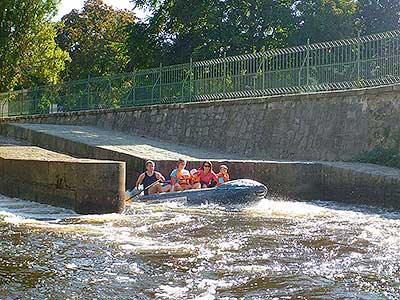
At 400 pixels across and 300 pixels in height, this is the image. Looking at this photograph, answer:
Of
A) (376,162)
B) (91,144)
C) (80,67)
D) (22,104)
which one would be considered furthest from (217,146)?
(80,67)

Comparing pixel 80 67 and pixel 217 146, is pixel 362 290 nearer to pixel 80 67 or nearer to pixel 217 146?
pixel 217 146

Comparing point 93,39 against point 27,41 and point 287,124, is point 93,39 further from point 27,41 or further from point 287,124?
point 287,124

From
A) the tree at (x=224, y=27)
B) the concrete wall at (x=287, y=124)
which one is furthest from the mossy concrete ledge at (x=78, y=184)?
the tree at (x=224, y=27)

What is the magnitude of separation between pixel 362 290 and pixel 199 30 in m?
27.5

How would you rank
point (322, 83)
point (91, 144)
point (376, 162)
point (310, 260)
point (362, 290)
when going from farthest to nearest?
point (91, 144) < point (322, 83) < point (376, 162) < point (310, 260) < point (362, 290)

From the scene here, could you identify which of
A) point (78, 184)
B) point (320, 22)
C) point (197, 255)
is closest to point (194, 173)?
point (78, 184)

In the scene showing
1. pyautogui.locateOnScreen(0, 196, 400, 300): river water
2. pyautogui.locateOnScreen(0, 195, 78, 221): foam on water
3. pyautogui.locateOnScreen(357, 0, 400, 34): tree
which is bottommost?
pyautogui.locateOnScreen(0, 195, 78, 221): foam on water

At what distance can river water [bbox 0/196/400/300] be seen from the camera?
235 inches

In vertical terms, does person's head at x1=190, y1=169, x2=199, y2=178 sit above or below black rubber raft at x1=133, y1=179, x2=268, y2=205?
above

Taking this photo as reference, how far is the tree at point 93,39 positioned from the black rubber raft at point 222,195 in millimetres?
30682

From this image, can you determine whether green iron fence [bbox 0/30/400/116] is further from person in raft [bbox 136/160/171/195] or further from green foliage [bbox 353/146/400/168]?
person in raft [bbox 136/160/171/195]

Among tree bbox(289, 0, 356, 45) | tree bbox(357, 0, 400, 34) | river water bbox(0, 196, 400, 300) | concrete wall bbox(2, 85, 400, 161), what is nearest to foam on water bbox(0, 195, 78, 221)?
river water bbox(0, 196, 400, 300)

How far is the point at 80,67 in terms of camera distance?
45594 mm

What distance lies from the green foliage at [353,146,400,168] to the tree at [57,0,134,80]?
2938 cm
